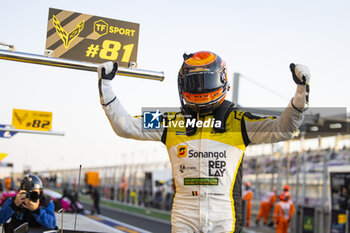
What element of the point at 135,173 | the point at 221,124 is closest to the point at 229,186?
the point at 221,124

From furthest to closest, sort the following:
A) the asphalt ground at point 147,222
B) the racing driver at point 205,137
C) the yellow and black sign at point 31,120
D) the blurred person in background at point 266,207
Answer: the asphalt ground at point 147,222 < the blurred person in background at point 266,207 < the yellow and black sign at point 31,120 < the racing driver at point 205,137

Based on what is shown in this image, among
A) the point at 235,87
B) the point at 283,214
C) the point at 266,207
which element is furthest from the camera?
the point at 266,207

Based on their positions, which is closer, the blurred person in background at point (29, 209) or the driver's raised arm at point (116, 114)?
the driver's raised arm at point (116, 114)

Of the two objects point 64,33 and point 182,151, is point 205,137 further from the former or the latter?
point 64,33

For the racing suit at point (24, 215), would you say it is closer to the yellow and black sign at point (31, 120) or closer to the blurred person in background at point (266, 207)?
the yellow and black sign at point (31, 120)

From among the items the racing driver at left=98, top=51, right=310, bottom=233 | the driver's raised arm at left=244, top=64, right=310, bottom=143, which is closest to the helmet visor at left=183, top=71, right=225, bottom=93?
the racing driver at left=98, top=51, right=310, bottom=233

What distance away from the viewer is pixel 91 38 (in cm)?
388

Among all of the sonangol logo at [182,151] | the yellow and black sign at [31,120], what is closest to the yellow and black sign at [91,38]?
the sonangol logo at [182,151]

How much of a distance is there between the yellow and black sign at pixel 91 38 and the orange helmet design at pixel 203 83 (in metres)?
1.10

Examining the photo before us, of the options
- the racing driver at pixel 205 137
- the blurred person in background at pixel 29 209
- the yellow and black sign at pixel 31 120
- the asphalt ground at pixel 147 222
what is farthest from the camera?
the asphalt ground at pixel 147 222

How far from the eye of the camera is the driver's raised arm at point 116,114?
2822 millimetres

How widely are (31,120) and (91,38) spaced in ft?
10.3

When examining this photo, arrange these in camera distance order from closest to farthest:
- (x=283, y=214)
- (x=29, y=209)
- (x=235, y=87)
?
(x=29, y=209)
(x=283, y=214)
(x=235, y=87)

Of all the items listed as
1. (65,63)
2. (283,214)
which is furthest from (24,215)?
(283,214)
